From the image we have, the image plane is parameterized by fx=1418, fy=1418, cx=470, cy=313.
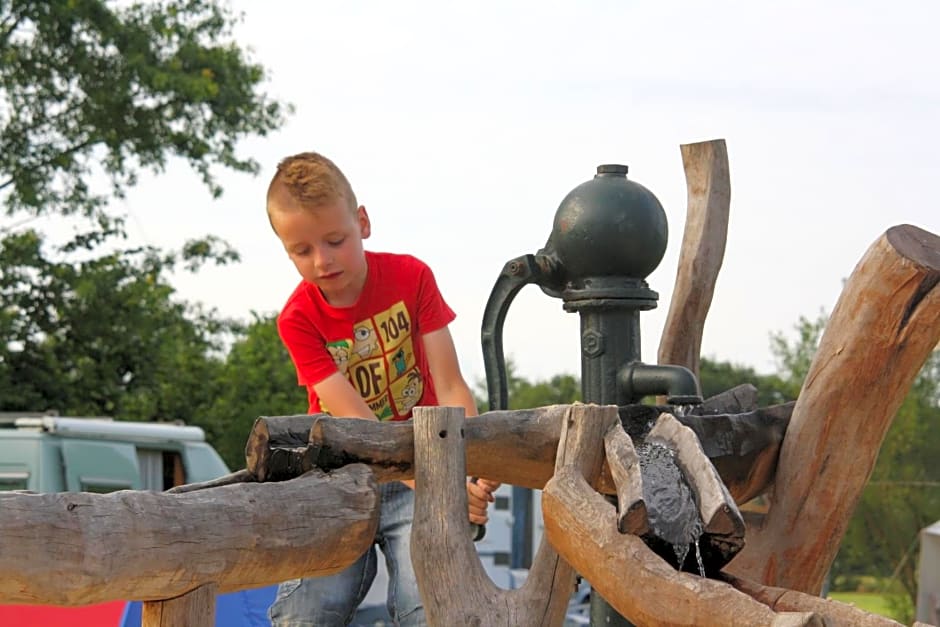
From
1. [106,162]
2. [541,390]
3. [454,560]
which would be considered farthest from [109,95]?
[454,560]

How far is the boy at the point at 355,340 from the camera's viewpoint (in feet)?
10.7

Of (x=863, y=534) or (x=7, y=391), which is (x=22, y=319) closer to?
(x=7, y=391)

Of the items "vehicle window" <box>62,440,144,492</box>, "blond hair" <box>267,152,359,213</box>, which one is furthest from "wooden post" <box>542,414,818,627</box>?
"vehicle window" <box>62,440,144,492</box>

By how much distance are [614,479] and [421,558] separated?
405 millimetres

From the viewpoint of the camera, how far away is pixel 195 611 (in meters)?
2.45

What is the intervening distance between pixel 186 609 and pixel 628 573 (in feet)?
2.51

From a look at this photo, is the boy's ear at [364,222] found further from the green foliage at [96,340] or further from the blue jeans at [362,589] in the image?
the green foliage at [96,340]

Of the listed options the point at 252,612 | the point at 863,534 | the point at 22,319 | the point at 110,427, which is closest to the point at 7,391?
the point at 22,319

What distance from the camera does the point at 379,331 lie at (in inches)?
135

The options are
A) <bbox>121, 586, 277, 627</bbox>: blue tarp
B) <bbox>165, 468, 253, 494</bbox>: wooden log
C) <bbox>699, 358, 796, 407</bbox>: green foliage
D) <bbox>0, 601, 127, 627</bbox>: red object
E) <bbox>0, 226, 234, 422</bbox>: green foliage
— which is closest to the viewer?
<bbox>165, 468, 253, 494</bbox>: wooden log

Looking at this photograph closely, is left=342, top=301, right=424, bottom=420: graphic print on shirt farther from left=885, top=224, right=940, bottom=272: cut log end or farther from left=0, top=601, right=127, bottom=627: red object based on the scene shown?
left=0, top=601, right=127, bottom=627: red object

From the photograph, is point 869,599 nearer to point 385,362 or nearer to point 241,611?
point 241,611

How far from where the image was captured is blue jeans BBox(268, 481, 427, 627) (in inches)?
127

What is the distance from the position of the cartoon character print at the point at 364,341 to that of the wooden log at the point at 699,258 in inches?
37.8
